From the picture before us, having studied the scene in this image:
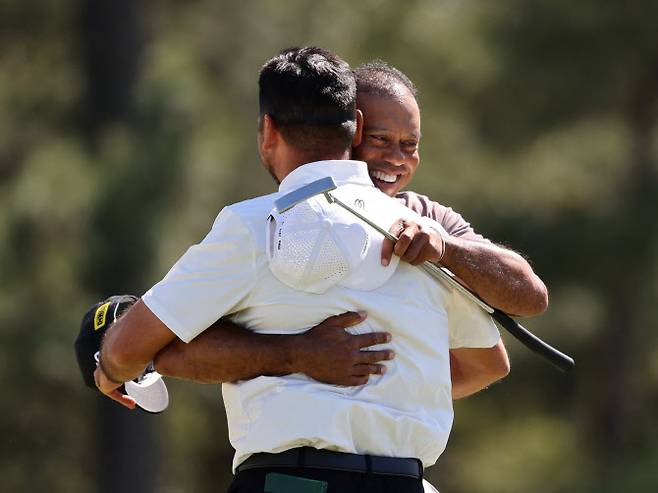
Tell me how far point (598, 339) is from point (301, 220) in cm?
1358

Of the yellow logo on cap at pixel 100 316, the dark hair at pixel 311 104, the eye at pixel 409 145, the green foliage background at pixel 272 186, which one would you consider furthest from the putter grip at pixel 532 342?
the green foliage background at pixel 272 186

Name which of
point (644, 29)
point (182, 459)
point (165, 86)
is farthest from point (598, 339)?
point (165, 86)

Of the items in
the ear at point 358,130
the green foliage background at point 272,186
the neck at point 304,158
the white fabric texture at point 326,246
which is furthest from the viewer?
the green foliage background at point 272,186

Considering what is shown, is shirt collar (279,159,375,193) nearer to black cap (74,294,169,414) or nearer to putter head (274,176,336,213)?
putter head (274,176,336,213)

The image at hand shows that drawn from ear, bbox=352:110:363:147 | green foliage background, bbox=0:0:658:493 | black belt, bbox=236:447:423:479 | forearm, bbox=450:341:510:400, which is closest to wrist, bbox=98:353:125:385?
black belt, bbox=236:447:423:479

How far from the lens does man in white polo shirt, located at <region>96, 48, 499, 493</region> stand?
3.46 meters

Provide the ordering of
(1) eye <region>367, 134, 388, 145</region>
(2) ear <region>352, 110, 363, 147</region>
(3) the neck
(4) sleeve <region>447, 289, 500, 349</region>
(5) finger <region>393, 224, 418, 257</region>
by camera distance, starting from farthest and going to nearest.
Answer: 1. (1) eye <region>367, 134, 388, 145</region>
2. (2) ear <region>352, 110, 363, 147</region>
3. (4) sleeve <region>447, 289, 500, 349</region>
4. (3) the neck
5. (5) finger <region>393, 224, 418, 257</region>

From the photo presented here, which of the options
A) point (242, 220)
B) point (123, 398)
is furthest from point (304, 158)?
point (123, 398)

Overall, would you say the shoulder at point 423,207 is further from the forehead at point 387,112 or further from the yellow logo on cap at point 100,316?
the yellow logo on cap at point 100,316

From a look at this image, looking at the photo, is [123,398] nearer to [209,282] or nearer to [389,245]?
[209,282]

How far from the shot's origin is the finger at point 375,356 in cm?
351

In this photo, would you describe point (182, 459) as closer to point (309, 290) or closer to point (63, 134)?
point (63, 134)

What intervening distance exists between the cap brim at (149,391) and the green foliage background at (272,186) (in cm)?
907

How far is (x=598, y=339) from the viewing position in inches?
654
